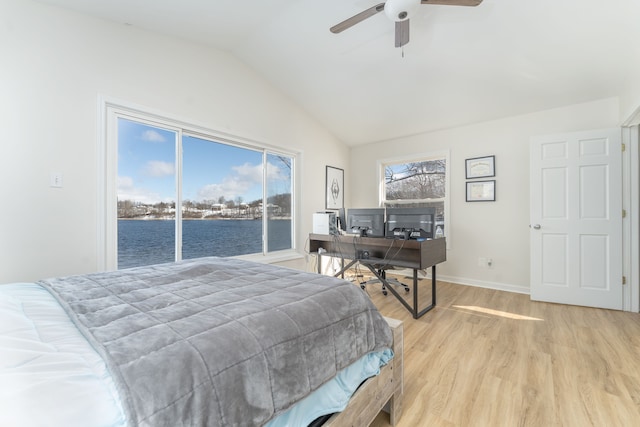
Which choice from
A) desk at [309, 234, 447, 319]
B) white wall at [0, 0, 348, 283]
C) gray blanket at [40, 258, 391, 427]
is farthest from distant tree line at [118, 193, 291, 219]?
gray blanket at [40, 258, 391, 427]

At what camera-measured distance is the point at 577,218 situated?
3086 millimetres

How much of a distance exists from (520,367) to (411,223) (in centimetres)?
149

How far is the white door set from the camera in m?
2.93

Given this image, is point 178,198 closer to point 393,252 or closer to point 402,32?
point 393,252

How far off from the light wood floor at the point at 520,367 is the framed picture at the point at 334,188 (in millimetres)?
2185

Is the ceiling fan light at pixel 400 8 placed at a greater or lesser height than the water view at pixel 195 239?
greater

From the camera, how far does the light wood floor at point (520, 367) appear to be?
1.47 m

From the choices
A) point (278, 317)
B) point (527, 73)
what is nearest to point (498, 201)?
point (527, 73)

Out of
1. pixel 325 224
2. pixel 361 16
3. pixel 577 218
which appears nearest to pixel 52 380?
pixel 361 16

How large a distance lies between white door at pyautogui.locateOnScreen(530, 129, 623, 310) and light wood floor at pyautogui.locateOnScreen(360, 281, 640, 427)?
25cm

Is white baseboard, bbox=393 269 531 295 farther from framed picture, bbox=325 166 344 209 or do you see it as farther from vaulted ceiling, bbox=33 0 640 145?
vaulted ceiling, bbox=33 0 640 145

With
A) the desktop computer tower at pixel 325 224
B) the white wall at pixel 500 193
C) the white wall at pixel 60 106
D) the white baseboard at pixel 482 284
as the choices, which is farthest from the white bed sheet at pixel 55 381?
the white wall at pixel 500 193

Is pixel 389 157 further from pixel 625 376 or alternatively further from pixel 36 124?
pixel 36 124

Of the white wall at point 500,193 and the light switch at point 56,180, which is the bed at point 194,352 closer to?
the light switch at point 56,180
